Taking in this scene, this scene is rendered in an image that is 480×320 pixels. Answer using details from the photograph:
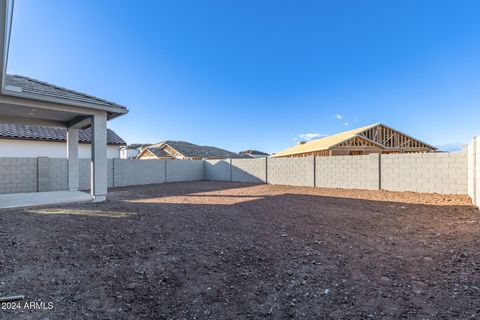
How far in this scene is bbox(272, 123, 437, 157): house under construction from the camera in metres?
19.6

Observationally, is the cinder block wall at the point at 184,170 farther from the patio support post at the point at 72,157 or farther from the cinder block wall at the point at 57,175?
the patio support post at the point at 72,157

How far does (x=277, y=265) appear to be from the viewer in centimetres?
309

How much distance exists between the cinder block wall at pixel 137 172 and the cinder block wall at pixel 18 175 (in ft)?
12.3

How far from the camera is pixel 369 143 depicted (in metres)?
21.1

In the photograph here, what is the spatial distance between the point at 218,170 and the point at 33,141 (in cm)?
1131

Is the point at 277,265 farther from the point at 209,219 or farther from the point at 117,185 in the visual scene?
the point at 117,185

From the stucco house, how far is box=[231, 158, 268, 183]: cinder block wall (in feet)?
29.8

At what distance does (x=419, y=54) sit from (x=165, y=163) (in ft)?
51.0

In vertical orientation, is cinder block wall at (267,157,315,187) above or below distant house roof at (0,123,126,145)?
below

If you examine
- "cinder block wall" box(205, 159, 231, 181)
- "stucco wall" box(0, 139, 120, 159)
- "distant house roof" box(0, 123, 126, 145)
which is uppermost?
"distant house roof" box(0, 123, 126, 145)

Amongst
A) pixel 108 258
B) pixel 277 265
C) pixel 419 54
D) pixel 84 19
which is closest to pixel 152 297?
pixel 108 258

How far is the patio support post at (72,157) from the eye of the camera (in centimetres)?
986

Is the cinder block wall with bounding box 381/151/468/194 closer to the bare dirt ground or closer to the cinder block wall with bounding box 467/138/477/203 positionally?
the cinder block wall with bounding box 467/138/477/203

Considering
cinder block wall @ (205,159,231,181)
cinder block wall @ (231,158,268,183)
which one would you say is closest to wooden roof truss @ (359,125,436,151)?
cinder block wall @ (231,158,268,183)
